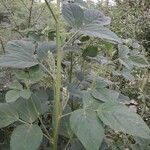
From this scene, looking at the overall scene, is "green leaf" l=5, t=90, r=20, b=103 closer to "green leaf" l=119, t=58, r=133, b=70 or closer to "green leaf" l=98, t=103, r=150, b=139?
"green leaf" l=98, t=103, r=150, b=139

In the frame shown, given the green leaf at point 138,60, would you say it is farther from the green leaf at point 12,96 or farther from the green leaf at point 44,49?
the green leaf at point 12,96

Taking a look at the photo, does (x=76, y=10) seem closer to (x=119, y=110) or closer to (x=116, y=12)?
(x=119, y=110)

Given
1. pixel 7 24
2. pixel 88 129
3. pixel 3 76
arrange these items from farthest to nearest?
pixel 7 24 → pixel 3 76 → pixel 88 129

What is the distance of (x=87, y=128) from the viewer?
101cm

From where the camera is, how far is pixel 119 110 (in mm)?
1065

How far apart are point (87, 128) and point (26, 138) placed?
0.18 m

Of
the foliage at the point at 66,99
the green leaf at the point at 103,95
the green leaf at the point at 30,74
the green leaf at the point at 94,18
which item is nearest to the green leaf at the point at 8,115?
the foliage at the point at 66,99

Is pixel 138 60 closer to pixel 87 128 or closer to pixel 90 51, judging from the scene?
pixel 90 51

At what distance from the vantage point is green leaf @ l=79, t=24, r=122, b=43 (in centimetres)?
116

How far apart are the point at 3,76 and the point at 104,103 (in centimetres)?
66

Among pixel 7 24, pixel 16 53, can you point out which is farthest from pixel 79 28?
pixel 7 24

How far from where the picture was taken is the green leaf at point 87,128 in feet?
3.25

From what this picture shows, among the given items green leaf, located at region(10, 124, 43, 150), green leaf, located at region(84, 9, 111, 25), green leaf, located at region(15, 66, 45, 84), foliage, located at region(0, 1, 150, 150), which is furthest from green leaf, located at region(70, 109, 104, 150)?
green leaf, located at region(84, 9, 111, 25)

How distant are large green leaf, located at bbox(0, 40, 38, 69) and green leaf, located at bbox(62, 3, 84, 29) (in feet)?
0.49
